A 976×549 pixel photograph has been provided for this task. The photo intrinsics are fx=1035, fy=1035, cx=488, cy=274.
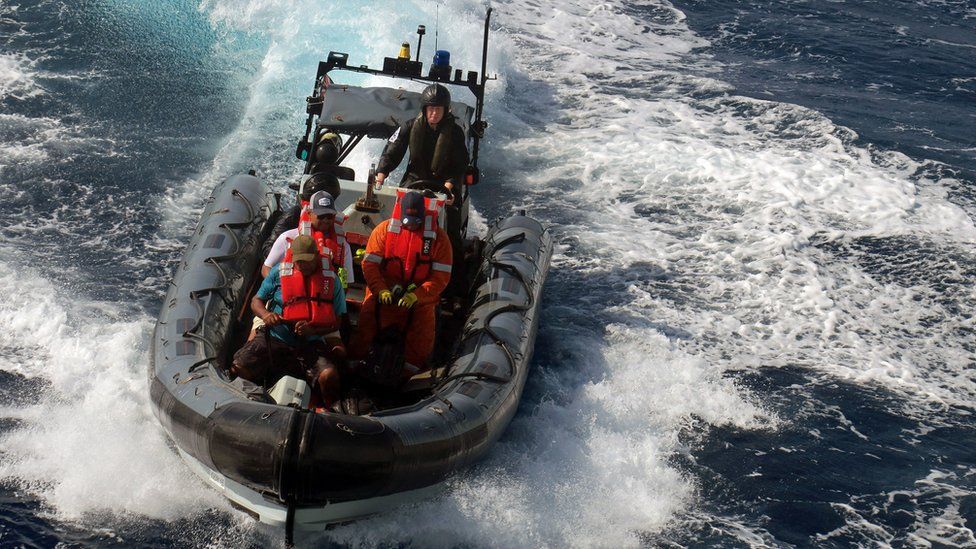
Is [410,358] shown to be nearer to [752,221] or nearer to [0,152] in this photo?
[752,221]

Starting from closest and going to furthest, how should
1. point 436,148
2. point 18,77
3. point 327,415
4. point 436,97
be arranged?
point 327,415
point 436,97
point 436,148
point 18,77

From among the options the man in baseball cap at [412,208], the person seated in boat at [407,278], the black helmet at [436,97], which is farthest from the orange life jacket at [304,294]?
the black helmet at [436,97]

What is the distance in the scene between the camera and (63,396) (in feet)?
28.0

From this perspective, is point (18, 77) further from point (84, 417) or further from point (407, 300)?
point (407, 300)

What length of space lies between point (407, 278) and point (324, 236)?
74 centimetres

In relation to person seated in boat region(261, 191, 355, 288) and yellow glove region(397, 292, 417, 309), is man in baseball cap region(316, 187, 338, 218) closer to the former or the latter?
person seated in boat region(261, 191, 355, 288)

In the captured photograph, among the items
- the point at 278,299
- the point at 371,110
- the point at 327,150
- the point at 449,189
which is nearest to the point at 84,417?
the point at 278,299

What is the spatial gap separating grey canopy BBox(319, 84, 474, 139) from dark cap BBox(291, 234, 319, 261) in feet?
12.1

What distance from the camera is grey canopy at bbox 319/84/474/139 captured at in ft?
36.0

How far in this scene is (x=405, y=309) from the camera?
819cm

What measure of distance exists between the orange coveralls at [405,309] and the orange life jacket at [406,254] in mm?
33

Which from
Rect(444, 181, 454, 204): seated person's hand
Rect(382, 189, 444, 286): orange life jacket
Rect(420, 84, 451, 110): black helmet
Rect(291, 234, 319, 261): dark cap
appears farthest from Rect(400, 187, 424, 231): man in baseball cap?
Rect(420, 84, 451, 110): black helmet

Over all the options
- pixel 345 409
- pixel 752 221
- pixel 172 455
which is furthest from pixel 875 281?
pixel 172 455

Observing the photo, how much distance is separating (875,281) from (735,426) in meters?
3.64
